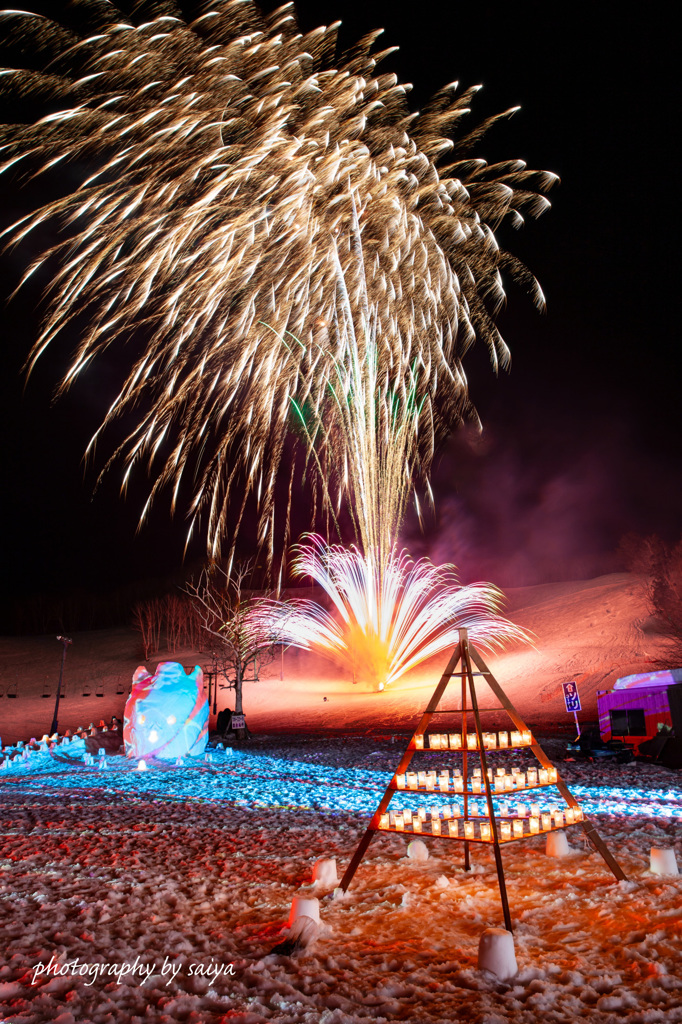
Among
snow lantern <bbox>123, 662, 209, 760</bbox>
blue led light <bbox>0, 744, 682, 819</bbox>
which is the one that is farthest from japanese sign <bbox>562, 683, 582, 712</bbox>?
snow lantern <bbox>123, 662, 209, 760</bbox>

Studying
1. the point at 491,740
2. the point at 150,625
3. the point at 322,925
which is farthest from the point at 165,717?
the point at 150,625

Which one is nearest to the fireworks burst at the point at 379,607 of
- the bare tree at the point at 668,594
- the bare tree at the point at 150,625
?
the bare tree at the point at 668,594

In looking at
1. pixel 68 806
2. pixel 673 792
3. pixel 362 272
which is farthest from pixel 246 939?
pixel 362 272

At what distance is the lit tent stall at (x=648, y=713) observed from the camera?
15.1m

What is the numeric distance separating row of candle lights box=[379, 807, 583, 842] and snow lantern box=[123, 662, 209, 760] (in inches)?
581

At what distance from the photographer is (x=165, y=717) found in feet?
63.9

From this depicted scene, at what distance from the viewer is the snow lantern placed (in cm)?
1917

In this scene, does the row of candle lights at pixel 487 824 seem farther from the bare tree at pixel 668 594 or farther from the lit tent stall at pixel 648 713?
the bare tree at pixel 668 594

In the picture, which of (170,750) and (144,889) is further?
(170,750)

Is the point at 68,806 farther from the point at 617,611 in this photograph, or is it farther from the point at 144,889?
the point at 617,611

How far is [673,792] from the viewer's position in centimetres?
1102

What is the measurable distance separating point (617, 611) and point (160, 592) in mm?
88320

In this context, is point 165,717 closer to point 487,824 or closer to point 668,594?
point 487,824

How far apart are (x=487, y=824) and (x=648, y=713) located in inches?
555
